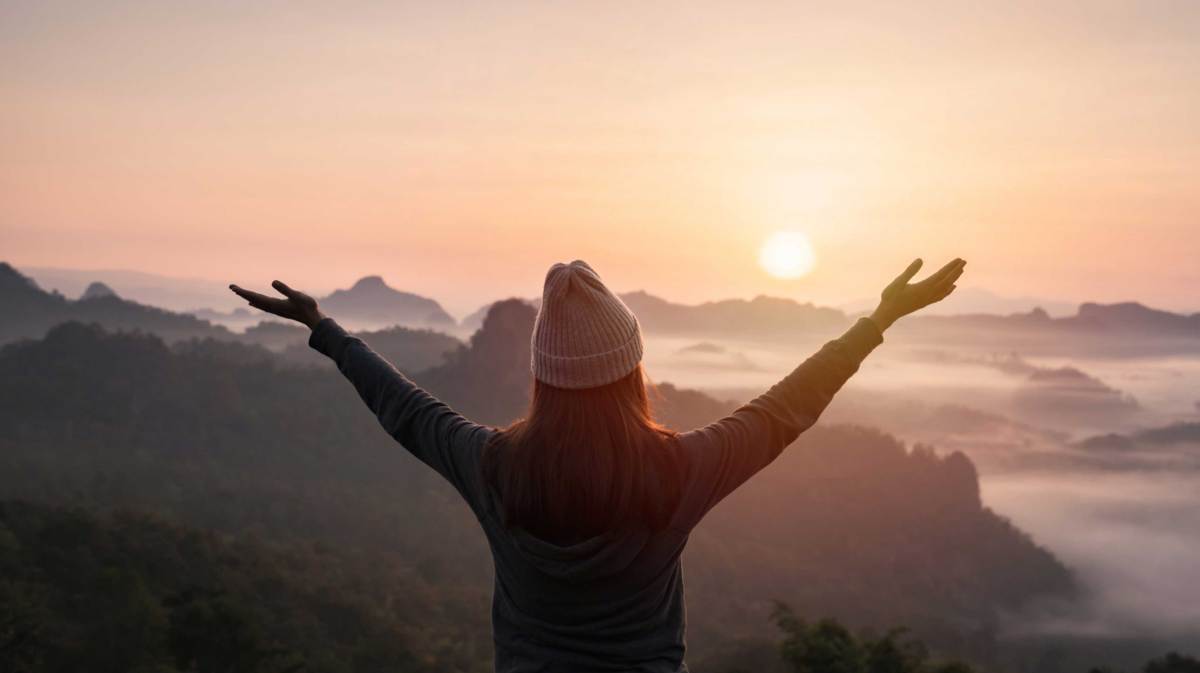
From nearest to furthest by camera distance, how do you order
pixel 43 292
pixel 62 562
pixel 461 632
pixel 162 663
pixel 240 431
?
pixel 162 663, pixel 62 562, pixel 461 632, pixel 240 431, pixel 43 292

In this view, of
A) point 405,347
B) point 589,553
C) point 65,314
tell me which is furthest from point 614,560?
point 65,314

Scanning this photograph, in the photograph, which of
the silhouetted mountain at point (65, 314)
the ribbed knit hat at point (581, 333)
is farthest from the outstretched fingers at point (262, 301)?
the silhouetted mountain at point (65, 314)

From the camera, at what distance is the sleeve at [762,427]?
2.49 metres

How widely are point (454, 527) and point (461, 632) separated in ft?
97.6

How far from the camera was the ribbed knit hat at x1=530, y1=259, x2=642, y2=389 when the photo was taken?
7.79 ft

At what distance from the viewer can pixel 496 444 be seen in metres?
2.50

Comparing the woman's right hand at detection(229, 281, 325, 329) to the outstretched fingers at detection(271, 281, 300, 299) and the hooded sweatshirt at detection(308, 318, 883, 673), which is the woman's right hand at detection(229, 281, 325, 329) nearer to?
the outstretched fingers at detection(271, 281, 300, 299)

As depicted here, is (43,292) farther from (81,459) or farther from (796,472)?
(796,472)

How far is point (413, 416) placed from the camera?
2.84m

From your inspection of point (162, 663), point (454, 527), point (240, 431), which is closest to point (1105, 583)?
point (454, 527)

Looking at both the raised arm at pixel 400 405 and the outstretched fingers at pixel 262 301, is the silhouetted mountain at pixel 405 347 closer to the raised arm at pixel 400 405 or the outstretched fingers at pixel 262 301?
the outstretched fingers at pixel 262 301

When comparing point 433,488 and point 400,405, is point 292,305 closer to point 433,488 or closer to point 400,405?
point 400,405

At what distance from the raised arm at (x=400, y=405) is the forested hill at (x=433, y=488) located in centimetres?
4359

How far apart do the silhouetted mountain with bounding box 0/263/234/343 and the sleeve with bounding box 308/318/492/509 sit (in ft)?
594
